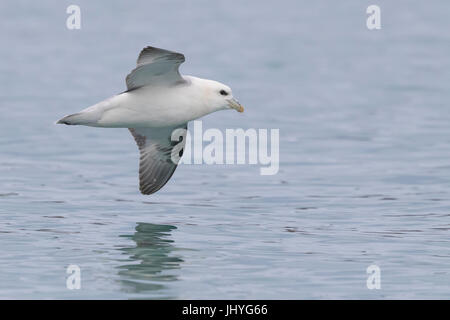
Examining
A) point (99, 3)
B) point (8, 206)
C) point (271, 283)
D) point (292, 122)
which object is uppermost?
point (99, 3)

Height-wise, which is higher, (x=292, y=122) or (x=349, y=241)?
(x=292, y=122)

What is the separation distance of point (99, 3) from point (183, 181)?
3994 centimetres

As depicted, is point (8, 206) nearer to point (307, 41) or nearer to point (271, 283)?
point (271, 283)

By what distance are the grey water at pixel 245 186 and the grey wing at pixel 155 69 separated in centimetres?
265

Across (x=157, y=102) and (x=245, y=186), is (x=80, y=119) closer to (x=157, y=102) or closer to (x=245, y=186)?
(x=157, y=102)

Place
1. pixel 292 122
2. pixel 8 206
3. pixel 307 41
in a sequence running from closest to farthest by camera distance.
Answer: pixel 8 206 < pixel 292 122 < pixel 307 41

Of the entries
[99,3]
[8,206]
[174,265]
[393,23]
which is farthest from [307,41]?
[174,265]

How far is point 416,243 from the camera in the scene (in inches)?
765

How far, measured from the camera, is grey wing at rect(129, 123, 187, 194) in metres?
19.7

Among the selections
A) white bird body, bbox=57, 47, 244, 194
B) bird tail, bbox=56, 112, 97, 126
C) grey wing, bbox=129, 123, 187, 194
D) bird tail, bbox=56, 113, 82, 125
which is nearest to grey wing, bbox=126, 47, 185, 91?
white bird body, bbox=57, 47, 244, 194

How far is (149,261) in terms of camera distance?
17875mm

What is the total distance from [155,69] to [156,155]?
9.02 ft

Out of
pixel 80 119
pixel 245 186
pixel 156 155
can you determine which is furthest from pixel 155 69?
pixel 245 186

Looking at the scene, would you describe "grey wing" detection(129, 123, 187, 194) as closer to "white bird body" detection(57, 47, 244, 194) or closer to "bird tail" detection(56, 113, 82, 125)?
"white bird body" detection(57, 47, 244, 194)
